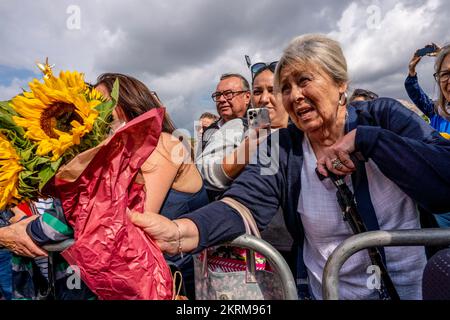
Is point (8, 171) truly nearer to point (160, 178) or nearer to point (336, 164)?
point (160, 178)

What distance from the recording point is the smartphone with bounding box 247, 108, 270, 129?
193 centimetres

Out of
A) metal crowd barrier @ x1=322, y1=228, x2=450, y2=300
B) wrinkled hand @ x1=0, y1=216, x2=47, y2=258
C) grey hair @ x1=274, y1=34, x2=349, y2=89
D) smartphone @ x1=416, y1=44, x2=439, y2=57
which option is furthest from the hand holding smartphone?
wrinkled hand @ x1=0, y1=216, x2=47, y2=258

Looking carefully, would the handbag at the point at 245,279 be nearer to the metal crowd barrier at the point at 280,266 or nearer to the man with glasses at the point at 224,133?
the metal crowd barrier at the point at 280,266

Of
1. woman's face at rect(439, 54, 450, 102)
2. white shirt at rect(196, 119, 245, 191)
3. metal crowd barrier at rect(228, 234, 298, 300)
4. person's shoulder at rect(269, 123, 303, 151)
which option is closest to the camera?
metal crowd barrier at rect(228, 234, 298, 300)

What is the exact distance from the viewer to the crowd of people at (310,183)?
1246 mm

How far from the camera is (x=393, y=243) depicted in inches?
45.2

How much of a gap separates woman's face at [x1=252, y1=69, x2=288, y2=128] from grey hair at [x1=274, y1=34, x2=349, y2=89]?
0.73m

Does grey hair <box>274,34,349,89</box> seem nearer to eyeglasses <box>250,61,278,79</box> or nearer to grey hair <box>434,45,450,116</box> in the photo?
eyeglasses <box>250,61,278,79</box>

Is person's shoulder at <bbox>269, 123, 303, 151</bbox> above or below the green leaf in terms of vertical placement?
above

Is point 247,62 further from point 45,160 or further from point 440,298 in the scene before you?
point 440,298

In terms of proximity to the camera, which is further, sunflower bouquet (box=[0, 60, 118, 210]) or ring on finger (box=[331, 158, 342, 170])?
ring on finger (box=[331, 158, 342, 170])

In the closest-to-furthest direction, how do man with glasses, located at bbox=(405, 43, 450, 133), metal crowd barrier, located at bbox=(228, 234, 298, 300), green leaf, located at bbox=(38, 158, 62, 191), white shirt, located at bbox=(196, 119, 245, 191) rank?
green leaf, located at bbox=(38, 158, 62, 191) < metal crowd barrier, located at bbox=(228, 234, 298, 300) < white shirt, located at bbox=(196, 119, 245, 191) < man with glasses, located at bbox=(405, 43, 450, 133)

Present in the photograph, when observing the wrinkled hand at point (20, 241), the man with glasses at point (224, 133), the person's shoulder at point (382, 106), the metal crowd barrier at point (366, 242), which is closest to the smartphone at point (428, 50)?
the man with glasses at point (224, 133)

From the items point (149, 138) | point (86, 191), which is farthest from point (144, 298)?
point (149, 138)
